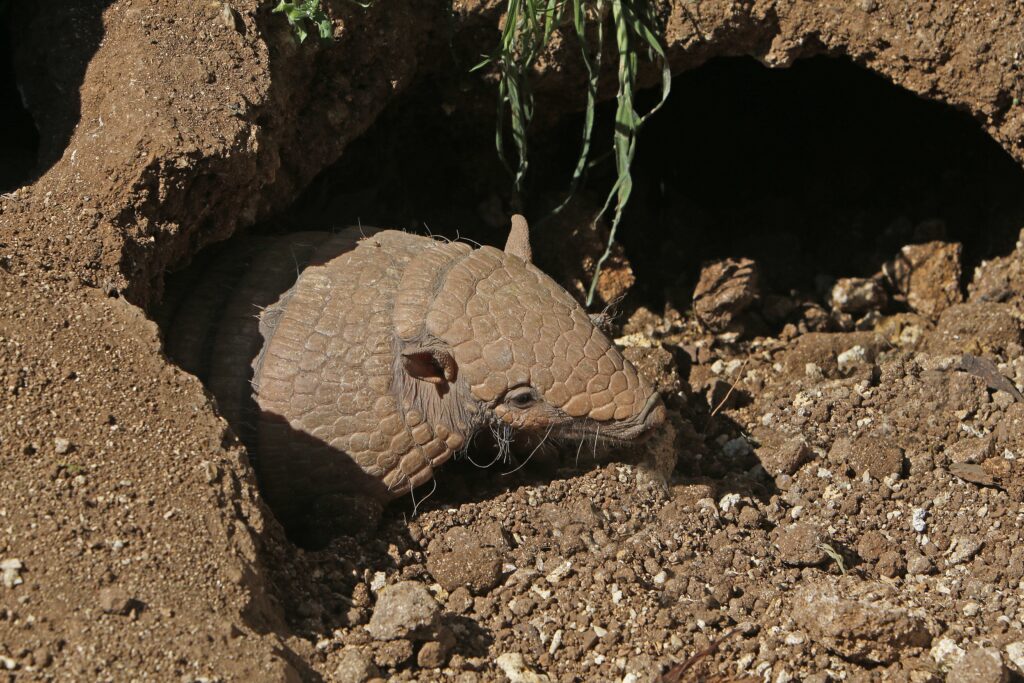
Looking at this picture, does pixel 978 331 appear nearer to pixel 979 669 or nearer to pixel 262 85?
pixel 979 669

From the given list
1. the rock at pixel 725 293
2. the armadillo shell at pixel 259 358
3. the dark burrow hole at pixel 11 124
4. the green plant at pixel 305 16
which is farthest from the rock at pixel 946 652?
the dark burrow hole at pixel 11 124

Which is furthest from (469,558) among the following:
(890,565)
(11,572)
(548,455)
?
(890,565)

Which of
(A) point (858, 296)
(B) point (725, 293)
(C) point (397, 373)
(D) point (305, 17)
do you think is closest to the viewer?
(C) point (397, 373)

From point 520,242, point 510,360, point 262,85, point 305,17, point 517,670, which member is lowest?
point 517,670

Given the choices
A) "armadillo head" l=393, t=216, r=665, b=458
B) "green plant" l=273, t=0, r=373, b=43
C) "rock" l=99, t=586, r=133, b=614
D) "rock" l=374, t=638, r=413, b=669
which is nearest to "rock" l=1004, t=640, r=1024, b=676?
"armadillo head" l=393, t=216, r=665, b=458

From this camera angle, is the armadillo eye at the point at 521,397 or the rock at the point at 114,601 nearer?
the rock at the point at 114,601

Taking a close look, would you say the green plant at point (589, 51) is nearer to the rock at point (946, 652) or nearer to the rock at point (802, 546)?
the rock at point (802, 546)

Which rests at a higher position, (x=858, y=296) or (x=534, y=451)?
(x=858, y=296)
